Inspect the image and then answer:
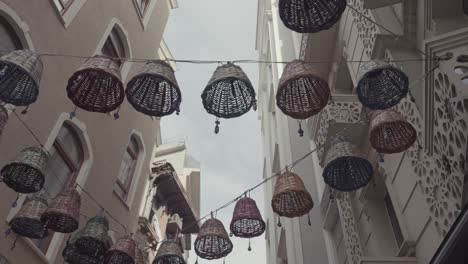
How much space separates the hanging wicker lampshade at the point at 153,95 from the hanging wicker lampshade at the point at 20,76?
3.46 feet

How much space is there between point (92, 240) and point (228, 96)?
3.42 m

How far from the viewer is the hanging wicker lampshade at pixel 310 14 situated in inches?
193

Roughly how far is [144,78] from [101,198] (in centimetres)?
721

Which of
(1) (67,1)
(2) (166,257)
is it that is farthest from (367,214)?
(1) (67,1)

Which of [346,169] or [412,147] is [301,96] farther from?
[412,147]

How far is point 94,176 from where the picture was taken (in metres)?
11.3

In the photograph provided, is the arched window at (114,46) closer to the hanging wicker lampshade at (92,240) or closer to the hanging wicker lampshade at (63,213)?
the hanging wicker lampshade at (63,213)

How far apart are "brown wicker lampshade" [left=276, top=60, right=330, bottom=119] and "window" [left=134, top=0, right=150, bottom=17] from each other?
1122 cm

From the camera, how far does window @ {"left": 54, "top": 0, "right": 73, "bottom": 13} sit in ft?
33.8

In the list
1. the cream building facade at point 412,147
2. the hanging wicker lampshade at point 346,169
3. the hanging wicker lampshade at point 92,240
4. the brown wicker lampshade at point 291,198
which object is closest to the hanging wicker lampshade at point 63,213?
the hanging wicker lampshade at point 92,240

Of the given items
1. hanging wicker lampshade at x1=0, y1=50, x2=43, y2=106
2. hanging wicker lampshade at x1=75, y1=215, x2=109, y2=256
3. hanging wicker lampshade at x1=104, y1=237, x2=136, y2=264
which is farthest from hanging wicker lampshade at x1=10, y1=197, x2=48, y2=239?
hanging wicker lampshade at x1=0, y1=50, x2=43, y2=106

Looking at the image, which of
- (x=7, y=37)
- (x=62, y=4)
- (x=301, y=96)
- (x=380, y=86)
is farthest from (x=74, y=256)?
(x=62, y=4)

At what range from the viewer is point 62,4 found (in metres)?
10.6

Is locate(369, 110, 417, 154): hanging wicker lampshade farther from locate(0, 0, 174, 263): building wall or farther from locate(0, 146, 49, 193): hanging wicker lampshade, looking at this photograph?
locate(0, 0, 174, 263): building wall
